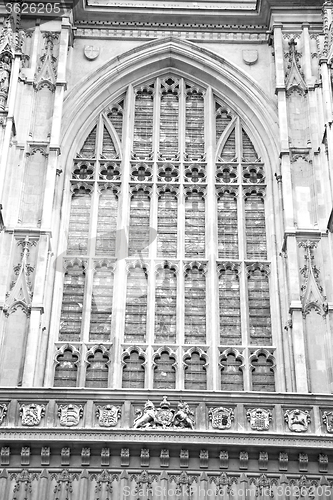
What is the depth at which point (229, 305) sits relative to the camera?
22703 millimetres

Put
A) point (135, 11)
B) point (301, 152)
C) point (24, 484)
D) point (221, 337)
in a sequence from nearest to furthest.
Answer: point (24, 484) → point (221, 337) → point (301, 152) → point (135, 11)

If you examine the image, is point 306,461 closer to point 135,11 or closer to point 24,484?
point 24,484

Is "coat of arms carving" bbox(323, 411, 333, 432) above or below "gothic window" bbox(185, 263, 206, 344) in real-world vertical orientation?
below

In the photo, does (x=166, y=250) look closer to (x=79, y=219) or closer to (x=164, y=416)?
(x=79, y=219)

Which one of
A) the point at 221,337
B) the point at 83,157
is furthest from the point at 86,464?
the point at 83,157

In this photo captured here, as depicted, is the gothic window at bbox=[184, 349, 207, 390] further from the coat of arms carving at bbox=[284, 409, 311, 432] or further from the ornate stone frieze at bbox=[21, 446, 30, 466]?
the ornate stone frieze at bbox=[21, 446, 30, 466]

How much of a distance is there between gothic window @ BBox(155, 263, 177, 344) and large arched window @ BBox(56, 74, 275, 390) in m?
0.03

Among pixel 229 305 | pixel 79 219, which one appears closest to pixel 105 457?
pixel 229 305

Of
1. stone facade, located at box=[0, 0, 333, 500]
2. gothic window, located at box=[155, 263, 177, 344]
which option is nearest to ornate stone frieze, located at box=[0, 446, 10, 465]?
stone facade, located at box=[0, 0, 333, 500]

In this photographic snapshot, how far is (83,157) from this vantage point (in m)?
25.1

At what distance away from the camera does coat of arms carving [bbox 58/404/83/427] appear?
1817 cm

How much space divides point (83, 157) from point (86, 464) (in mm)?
9585

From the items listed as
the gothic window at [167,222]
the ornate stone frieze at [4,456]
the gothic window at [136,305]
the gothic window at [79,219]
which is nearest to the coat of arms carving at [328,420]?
the gothic window at [136,305]

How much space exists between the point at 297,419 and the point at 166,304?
5.26 metres
